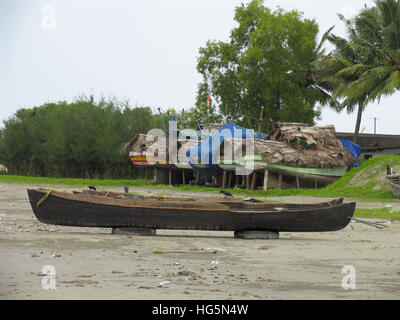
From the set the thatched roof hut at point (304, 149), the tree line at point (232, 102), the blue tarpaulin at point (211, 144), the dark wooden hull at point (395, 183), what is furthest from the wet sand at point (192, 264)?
the tree line at point (232, 102)

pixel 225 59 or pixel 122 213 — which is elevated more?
pixel 225 59

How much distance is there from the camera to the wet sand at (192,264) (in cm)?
645

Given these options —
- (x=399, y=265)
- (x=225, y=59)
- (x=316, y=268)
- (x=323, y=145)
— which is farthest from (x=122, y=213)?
(x=225, y=59)

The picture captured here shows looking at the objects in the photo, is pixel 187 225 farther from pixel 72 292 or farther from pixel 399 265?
pixel 72 292

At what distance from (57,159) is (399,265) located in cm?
4071

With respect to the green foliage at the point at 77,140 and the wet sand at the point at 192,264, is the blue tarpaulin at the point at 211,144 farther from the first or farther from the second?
the wet sand at the point at 192,264

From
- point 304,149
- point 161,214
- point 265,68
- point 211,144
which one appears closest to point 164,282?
point 161,214

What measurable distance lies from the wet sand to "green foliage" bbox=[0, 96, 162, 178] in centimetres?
3185

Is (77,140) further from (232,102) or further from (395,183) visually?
(395,183)

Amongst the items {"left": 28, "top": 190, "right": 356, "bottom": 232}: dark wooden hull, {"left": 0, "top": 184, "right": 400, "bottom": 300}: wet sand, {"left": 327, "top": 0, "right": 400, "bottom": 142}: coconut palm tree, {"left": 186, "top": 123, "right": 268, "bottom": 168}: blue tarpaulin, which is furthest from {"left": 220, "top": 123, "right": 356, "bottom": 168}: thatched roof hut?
{"left": 28, "top": 190, "right": 356, "bottom": 232}: dark wooden hull

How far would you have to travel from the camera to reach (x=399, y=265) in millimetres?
8789

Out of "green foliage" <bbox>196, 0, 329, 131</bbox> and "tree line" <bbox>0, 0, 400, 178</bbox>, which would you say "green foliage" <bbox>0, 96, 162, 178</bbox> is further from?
"green foliage" <bbox>196, 0, 329, 131</bbox>

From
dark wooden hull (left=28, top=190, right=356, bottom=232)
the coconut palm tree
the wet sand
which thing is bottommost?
the wet sand

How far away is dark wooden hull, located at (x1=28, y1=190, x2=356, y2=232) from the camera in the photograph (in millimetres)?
12023
